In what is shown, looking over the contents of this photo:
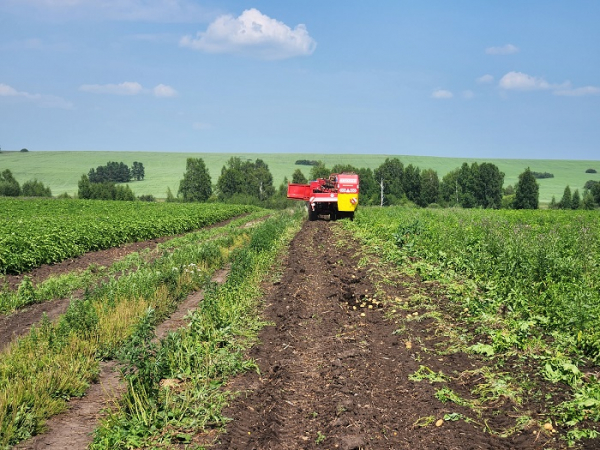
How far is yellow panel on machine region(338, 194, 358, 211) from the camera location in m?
29.9

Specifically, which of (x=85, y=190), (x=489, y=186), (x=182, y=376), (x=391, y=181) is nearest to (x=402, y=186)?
(x=391, y=181)

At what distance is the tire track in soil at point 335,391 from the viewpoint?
5289mm

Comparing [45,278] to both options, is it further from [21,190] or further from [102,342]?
[21,190]

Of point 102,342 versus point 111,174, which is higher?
point 111,174

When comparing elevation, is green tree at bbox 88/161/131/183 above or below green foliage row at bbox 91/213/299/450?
above

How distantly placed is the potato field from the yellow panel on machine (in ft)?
52.7

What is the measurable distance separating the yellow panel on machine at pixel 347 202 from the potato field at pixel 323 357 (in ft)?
52.7

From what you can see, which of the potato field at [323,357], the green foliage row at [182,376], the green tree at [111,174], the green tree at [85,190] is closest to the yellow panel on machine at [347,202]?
the potato field at [323,357]

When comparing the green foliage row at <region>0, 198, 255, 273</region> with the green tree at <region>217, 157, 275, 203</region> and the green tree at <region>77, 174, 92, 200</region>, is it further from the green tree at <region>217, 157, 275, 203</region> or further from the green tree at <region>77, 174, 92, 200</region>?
the green tree at <region>217, 157, 275, 203</region>

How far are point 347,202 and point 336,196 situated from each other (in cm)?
80

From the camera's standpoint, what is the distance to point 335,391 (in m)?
6.44

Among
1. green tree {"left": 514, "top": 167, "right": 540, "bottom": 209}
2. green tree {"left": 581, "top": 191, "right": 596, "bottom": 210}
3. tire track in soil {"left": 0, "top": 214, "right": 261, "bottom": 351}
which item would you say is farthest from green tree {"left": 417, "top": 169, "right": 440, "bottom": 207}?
tire track in soil {"left": 0, "top": 214, "right": 261, "bottom": 351}

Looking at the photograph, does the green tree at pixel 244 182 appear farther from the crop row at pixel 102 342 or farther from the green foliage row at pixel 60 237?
the crop row at pixel 102 342

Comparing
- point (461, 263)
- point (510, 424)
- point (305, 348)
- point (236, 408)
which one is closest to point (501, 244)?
point (461, 263)
